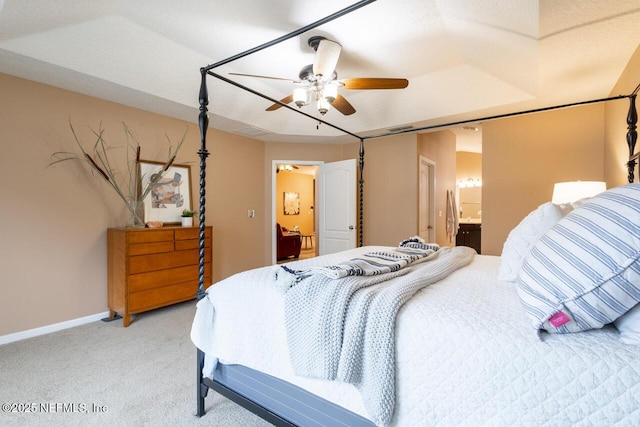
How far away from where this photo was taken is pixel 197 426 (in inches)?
63.7

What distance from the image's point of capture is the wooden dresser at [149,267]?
299cm

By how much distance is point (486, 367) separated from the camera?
92cm

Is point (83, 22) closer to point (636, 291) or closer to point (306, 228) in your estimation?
point (636, 291)

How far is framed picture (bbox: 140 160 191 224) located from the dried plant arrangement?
0.05 meters

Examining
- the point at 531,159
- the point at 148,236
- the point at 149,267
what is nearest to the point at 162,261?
the point at 149,267

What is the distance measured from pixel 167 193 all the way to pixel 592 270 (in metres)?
3.97

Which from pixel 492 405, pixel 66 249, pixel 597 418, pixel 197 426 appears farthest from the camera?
pixel 66 249

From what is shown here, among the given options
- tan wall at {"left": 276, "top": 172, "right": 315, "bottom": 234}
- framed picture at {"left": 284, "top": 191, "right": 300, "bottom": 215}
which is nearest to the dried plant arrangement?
tan wall at {"left": 276, "top": 172, "right": 315, "bottom": 234}

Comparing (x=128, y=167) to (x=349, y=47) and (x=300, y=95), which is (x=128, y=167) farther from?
(x=349, y=47)

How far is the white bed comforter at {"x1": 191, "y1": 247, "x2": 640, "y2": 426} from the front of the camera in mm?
804

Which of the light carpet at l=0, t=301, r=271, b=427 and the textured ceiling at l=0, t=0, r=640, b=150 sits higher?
the textured ceiling at l=0, t=0, r=640, b=150

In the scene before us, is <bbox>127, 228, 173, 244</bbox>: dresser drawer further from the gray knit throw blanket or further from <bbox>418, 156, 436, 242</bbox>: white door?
<bbox>418, 156, 436, 242</bbox>: white door

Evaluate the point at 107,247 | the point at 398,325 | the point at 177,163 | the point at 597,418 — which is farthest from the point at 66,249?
the point at 597,418

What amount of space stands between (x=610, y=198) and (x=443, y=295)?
2.16 ft
